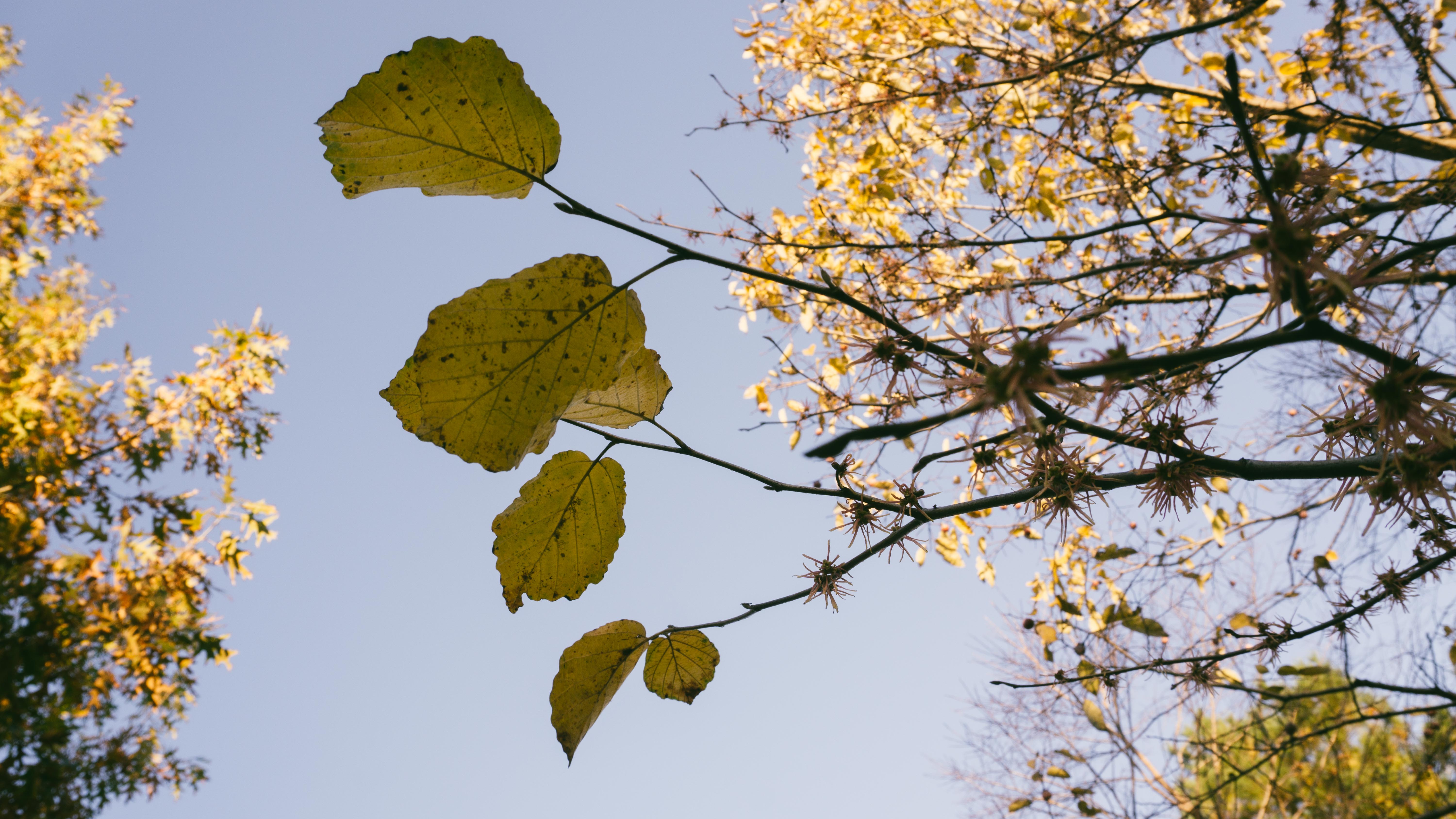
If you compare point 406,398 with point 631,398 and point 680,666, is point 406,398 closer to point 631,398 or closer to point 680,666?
point 631,398

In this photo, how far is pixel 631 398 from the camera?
95 cm

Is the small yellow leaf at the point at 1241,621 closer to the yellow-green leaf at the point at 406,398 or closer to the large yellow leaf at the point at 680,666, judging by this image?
the large yellow leaf at the point at 680,666

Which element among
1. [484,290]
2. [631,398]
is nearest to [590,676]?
[631,398]

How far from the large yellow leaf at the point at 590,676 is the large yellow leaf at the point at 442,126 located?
1.96 feet

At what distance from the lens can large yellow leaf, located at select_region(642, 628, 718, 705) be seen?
40.1 inches

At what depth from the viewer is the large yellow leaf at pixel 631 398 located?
91cm

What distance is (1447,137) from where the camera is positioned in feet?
9.53

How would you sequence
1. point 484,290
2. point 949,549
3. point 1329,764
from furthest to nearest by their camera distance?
point 1329,764
point 949,549
point 484,290

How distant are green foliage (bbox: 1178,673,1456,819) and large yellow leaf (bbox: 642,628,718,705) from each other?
2.26 meters

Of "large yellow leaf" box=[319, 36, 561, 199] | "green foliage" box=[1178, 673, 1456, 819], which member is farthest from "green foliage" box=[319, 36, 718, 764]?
"green foliage" box=[1178, 673, 1456, 819]

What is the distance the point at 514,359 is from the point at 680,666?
54cm

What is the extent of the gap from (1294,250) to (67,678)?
20.8 feet

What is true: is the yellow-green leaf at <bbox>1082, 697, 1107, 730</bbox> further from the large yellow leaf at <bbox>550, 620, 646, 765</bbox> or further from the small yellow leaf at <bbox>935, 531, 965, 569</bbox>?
the large yellow leaf at <bbox>550, 620, 646, 765</bbox>

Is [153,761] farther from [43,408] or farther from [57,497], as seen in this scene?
[43,408]
